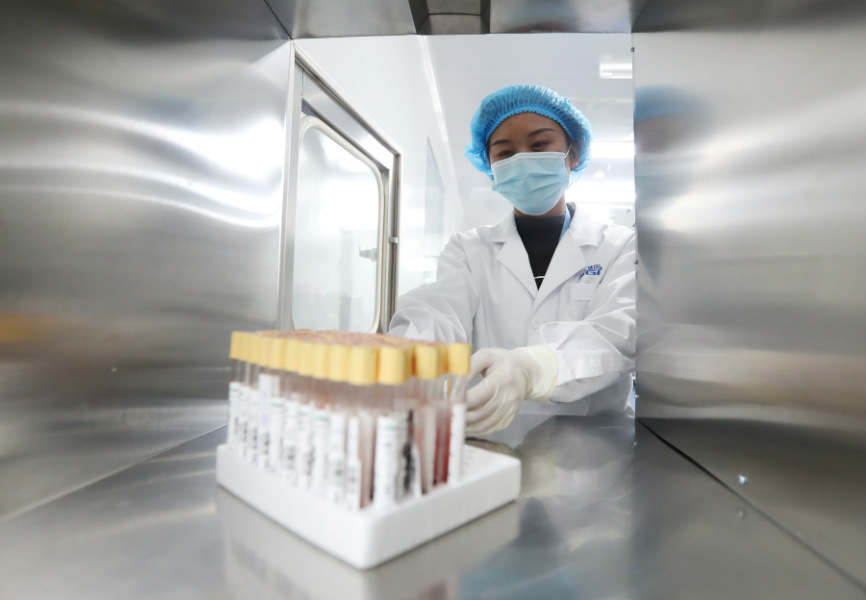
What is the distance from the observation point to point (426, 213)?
169 inches

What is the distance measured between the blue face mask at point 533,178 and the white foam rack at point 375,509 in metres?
1.38

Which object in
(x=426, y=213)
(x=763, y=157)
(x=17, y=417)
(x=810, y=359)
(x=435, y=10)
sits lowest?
(x=17, y=417)

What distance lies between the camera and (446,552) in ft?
1.79

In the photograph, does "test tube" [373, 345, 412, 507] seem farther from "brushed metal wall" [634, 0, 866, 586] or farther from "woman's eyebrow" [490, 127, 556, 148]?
"woman's eyebrow" [490, 127, 556, 148]

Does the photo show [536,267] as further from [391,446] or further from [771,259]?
[391,446]

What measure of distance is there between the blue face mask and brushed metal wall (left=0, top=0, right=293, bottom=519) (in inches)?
40.2

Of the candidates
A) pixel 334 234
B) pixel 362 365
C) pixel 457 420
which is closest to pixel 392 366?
pixel 362 365

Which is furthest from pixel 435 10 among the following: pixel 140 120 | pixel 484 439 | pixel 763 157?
pixel 484 439

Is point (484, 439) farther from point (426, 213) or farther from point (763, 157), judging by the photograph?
point (426, 213)

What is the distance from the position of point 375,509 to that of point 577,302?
1.37 meters

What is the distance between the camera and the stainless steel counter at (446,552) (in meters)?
0.47

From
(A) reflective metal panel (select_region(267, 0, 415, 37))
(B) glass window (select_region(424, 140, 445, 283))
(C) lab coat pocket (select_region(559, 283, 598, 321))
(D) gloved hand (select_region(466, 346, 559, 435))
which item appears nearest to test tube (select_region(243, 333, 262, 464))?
(D) gloved hand (select_region(466, 346, 559, 435))

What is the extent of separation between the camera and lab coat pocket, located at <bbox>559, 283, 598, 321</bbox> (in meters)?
1.73

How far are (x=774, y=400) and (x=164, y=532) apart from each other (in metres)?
0.78
